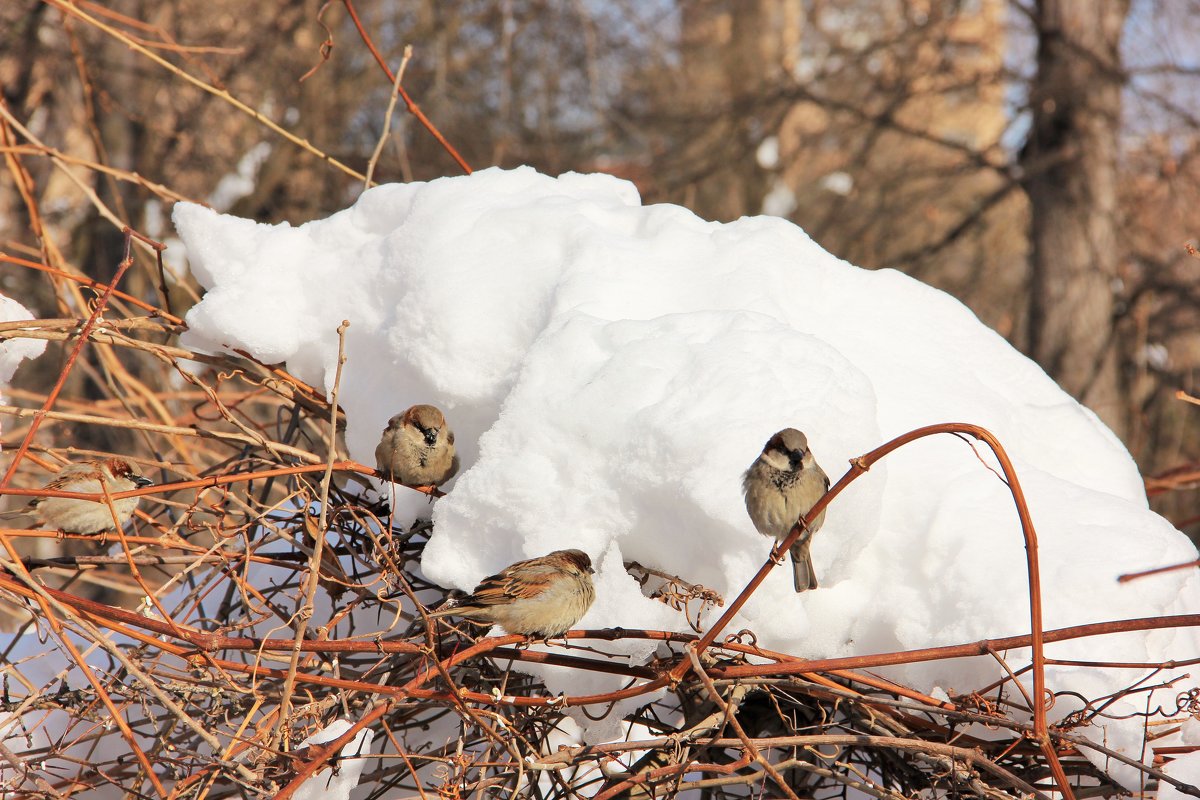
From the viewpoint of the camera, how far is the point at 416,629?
2307 mm

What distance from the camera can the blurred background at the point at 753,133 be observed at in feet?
22.6

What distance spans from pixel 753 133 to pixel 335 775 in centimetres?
818

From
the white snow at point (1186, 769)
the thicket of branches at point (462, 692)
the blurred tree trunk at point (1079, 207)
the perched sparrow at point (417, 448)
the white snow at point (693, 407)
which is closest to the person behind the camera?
the thicket of branches at point (462, 692)

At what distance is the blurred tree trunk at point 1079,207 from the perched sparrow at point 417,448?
5.41 meters

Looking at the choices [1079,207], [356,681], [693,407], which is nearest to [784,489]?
[693,407]

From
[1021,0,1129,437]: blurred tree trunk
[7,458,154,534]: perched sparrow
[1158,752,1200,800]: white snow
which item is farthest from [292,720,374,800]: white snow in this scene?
[1021,0,1129,437]: blurred tree trunk

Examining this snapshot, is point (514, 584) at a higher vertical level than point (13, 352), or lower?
lower

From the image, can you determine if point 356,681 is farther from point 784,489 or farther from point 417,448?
point 784,489

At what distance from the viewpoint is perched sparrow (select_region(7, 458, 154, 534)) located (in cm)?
252

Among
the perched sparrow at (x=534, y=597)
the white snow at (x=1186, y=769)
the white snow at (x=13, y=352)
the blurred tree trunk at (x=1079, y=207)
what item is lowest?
the white snow at (x=1186, y=769)

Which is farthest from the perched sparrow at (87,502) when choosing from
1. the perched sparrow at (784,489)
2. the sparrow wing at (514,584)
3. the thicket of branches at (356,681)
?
the perched sparrow at (784,489)

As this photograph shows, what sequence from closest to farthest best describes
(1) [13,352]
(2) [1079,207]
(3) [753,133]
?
(1) [13,352] → (2) [1079,207] → (3) [753,133]

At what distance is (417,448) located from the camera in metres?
2.51

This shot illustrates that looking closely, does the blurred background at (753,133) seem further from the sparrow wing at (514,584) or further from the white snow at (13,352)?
the sparrow wing at (514,584)
